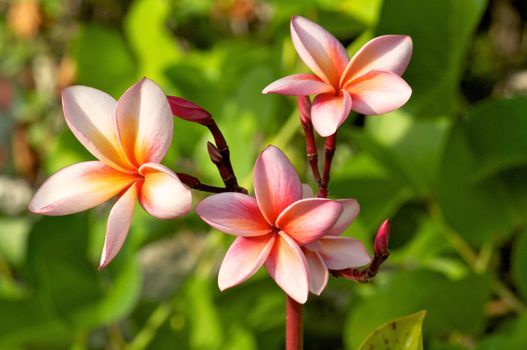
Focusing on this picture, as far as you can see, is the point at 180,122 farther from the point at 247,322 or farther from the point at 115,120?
the point at 115,120

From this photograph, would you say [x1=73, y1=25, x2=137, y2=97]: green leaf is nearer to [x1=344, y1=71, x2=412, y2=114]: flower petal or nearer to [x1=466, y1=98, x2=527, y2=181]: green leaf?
[x1=466, y1=98, x2=527, y2=181]: green leaf

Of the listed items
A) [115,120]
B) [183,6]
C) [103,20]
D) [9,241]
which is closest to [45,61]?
[103,20]

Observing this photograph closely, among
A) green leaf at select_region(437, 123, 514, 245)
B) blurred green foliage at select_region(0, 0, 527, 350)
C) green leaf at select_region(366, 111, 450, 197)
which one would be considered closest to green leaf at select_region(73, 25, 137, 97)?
blurred green foliage at select_region(0, 0, 527, 350)

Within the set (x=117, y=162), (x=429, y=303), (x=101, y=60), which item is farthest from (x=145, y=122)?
(x=101, y=60)

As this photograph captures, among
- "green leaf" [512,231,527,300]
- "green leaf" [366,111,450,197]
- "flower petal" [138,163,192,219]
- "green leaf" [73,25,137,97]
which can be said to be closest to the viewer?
"flower petal" [138,163,192,219]

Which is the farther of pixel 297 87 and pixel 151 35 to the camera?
pixel 151 35

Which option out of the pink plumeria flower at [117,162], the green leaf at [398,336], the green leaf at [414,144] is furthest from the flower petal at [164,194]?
the green leaf at [414,144]

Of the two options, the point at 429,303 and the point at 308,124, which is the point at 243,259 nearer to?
the point at 308,124

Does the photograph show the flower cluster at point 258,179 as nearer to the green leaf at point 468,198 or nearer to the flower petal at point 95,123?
the flower petal at point 95,123
